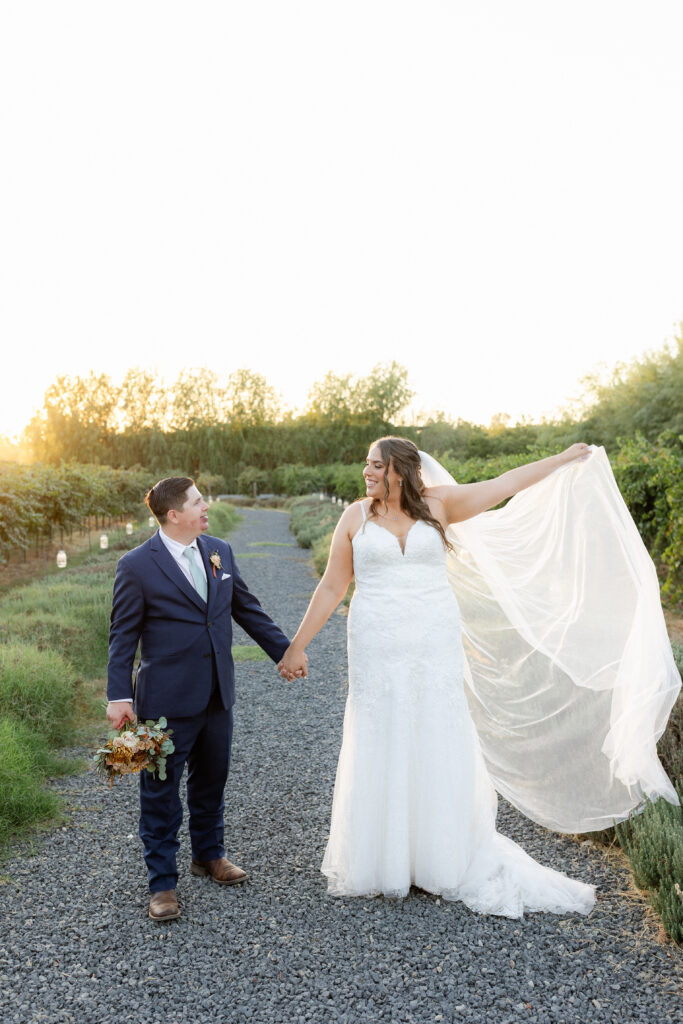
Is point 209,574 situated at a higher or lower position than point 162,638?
higher

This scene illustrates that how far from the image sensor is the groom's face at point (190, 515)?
326cm

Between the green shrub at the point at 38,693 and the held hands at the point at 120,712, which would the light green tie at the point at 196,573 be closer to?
the held hands at the point at 120,712

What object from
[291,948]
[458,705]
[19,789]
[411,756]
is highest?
[458,705]

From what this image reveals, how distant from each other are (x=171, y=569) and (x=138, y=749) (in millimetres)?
711

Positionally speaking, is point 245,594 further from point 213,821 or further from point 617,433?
point 617,433

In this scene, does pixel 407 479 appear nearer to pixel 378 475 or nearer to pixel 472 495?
pixel 378 475

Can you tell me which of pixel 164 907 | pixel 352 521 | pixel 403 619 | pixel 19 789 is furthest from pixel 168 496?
pixel 19 789

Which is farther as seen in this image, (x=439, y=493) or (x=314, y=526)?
(x=314, y=526)

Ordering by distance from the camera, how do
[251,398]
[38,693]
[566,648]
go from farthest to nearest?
1. [251,398]
2. [38,693]
3. [566,648]

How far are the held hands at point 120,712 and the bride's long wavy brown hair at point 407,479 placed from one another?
50.7 inches

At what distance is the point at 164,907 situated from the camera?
316cm

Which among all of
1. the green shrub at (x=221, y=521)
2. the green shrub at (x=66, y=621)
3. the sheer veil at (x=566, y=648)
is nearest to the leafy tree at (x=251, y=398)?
the green shrub at (x=221, y=521)

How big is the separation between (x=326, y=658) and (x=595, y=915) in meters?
5.32

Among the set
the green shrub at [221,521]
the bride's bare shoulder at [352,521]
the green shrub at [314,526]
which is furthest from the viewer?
the green shrub at [221,521]
